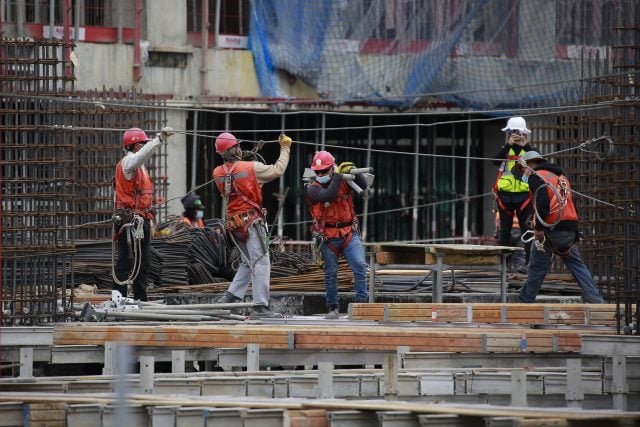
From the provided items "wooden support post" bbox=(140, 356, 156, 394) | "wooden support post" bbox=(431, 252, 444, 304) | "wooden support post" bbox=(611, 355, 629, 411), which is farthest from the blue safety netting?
"wooden support post" bbox=(140, 356, 156, 394)

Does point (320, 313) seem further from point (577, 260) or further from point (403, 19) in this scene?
point (403, 19)

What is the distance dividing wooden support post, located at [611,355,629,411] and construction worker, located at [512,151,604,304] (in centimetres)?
431

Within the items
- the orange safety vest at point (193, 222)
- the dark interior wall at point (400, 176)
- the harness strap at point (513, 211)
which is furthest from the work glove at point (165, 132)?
the dark interior wall at point (400, 176)

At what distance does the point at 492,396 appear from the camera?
14562mm

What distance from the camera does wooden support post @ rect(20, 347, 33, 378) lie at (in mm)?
15648

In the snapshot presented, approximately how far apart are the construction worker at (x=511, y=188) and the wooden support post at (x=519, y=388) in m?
7.11

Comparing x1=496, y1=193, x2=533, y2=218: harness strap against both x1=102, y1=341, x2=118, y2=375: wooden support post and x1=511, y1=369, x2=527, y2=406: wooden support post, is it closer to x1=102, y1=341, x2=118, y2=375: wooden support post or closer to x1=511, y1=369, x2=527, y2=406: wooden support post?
x1=102, y1=341, x2=118, y2=375: wooden support post

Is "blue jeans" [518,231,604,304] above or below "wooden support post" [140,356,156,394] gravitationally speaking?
above

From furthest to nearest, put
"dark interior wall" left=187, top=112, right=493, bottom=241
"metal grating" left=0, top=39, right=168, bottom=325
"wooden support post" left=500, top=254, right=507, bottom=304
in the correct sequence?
"dark interior wall" left=187, top=112, right=493, bottom=241, "wooden support post" left=500, top=254, right=507, bottom=304, "metal grating" left=0, top=39, right=168, bottom=325

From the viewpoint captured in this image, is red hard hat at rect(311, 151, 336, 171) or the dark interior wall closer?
red hard hat at rect(311, 151, 336, 171)

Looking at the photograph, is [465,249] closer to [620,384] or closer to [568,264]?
[568,264]

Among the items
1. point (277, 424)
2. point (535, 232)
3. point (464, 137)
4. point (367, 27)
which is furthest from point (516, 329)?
point (464, 137)

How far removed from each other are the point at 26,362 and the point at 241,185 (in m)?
3.58

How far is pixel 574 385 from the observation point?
45.5ft
